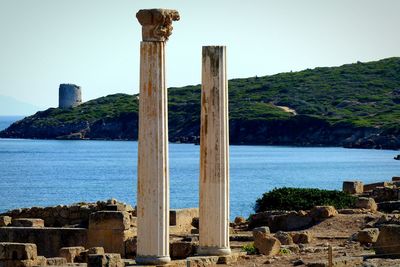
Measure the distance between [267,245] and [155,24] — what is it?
6289 mm

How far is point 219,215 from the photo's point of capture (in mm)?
23375

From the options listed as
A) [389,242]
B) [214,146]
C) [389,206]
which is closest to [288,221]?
[389,206]

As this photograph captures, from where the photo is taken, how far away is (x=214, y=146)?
23.3 meters

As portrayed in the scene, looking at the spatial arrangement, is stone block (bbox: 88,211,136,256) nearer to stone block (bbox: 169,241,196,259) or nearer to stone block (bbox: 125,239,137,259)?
stone block (bbox: 125,239,137,259)

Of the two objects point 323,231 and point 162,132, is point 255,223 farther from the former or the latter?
point 162,132

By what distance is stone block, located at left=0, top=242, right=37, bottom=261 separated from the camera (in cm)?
2311

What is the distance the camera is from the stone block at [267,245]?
2581cm

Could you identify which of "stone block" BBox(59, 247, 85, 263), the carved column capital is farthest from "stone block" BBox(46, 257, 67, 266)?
the carved column capital

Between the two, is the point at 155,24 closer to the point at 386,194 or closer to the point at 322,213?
the point at 322,213

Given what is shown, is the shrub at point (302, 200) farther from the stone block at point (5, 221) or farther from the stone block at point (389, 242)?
the stone block at point (389, 242)

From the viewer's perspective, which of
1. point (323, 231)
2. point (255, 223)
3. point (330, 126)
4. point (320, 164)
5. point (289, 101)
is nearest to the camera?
point (323, 231)

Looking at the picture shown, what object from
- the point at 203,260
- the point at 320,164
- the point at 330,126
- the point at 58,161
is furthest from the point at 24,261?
the point at 330,126

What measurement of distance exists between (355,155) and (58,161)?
33180 millimetres

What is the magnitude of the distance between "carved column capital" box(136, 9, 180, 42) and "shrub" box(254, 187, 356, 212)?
16.4m
